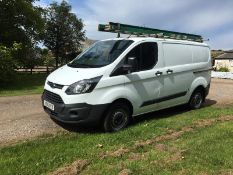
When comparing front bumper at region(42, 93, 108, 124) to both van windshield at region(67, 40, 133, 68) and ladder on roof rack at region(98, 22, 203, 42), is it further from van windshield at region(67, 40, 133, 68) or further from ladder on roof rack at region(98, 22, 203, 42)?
ladder on roof rack at region(98, 22, 203, 42)

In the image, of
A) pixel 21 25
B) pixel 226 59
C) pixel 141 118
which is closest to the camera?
pixel 141 118

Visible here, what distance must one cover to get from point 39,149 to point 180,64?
475cm

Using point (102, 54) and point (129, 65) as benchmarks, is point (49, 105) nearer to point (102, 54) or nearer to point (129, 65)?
point (102, 54)

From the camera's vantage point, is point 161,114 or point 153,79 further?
point 161,114

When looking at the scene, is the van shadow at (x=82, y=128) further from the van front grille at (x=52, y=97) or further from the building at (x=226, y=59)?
the building at (x=226, y=59)

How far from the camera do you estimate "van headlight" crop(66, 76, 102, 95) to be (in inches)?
287

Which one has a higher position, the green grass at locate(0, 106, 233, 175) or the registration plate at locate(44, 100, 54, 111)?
the registration plate at locate(44, 100, 54, 111)

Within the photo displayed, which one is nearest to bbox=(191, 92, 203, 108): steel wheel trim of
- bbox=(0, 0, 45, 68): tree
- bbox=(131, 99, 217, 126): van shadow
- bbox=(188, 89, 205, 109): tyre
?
bbox=(188, 89, 205, 109): tyre

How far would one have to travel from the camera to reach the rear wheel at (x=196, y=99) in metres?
10.5

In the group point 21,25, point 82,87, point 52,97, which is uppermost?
point 21,25

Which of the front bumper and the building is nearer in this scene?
the front bumper

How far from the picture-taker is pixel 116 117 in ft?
25.7

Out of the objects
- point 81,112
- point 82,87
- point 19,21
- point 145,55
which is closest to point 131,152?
point 81,112

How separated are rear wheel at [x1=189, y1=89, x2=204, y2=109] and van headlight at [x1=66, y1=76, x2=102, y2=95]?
407 cm
